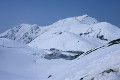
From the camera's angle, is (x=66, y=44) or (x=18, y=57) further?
(x=66, y=44)

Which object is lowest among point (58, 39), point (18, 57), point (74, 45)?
point (18, 57)

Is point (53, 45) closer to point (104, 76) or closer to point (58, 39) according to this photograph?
point (58, 39)

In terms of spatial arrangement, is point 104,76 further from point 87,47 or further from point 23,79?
point 87,47

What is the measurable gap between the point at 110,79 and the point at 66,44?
169 m

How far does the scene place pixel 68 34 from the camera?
640 feet

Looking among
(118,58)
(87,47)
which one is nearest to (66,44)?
(87,47)

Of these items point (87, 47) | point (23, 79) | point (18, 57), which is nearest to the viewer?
point (23, 79)

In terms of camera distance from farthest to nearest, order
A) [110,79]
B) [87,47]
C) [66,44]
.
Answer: [66,44] → [87,47] → [110,79]

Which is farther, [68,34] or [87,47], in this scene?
[68,34]

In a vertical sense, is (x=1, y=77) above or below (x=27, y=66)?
below

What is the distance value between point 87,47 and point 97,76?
465ft

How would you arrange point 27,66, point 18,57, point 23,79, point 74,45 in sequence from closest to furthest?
1. point 23,79
2. point 27,66
3. point 18,57
4. point 74,45

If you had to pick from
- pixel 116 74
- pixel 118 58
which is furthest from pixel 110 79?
pixel 118 58

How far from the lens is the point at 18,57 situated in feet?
133
